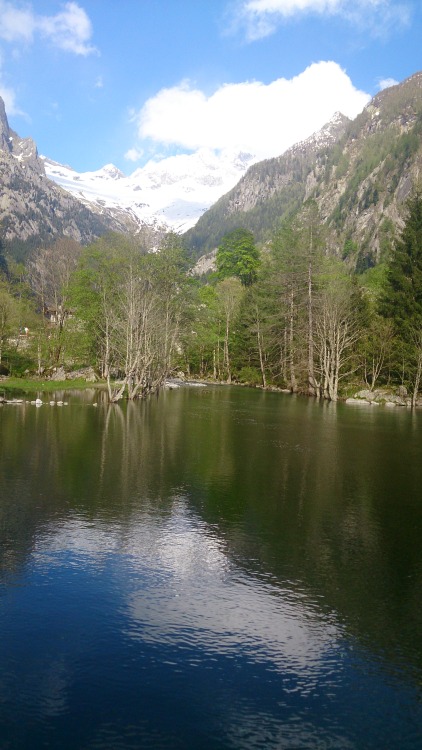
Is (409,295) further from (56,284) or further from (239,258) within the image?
(239,258)

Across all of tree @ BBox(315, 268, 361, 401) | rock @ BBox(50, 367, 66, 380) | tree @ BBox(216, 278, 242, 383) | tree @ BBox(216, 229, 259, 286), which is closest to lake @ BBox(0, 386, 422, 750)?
tree @ BBox(315, 268, 361, 401)

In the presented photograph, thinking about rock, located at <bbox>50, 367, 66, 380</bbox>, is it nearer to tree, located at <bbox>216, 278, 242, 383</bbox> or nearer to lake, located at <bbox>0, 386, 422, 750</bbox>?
tree, located at <bbox>216, 278, 242, 383</bbox>

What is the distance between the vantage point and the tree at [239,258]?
107812mm

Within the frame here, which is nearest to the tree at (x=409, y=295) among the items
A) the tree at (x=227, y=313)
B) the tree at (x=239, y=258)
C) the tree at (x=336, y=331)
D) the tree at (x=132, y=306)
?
the tree at (x=336, y=331)

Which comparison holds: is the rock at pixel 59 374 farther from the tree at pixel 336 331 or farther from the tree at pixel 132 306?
the tree at pixel 336 331

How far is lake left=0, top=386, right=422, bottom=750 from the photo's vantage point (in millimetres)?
7398

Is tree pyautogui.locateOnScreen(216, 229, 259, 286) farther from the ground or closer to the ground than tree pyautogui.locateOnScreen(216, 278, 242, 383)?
farther from the ground

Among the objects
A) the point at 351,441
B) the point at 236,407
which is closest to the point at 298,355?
the point at 236,407

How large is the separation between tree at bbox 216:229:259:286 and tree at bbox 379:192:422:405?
132 feet

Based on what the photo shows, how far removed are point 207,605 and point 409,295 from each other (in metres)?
61.0

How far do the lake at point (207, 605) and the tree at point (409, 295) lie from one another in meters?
38.5

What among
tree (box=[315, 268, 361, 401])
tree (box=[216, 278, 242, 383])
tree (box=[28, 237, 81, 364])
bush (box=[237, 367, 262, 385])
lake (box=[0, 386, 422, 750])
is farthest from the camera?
tree (box=[216, 278, 242, 383])

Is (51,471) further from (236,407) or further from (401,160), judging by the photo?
(401,160)

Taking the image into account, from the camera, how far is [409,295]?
214 feet
